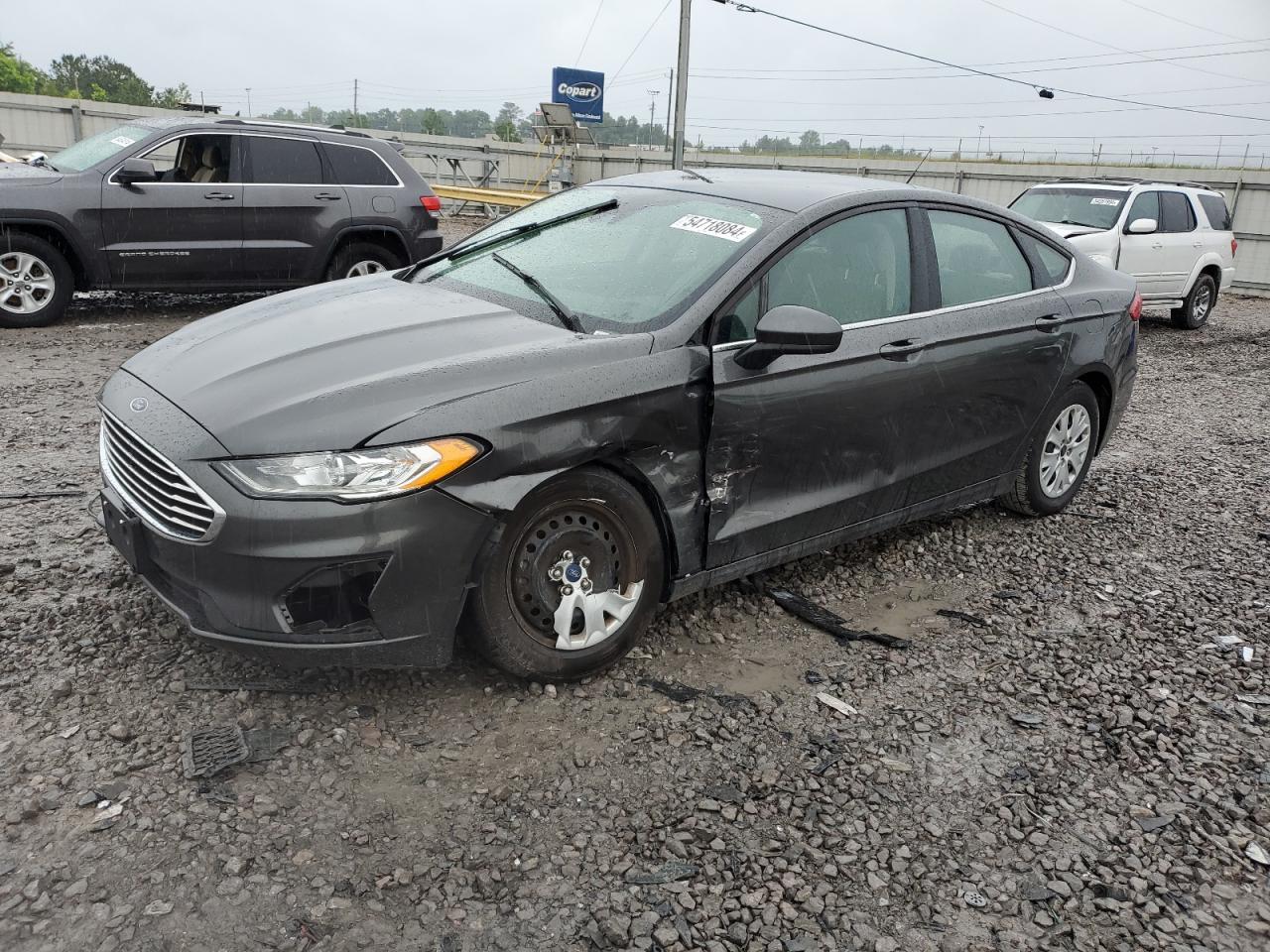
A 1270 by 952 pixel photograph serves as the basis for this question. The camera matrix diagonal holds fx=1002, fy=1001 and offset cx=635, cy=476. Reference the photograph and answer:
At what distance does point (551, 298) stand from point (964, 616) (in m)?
2.17

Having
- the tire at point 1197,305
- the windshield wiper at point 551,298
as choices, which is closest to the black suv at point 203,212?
the windshield wiper at point 551,298

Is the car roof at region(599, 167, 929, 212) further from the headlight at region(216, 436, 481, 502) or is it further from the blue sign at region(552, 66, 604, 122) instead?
the blue sign at region(552, 66, 604, 122)

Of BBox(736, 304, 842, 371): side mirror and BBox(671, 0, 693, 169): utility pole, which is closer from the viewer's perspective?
BBox(736, 304, 842, 371): side mirror

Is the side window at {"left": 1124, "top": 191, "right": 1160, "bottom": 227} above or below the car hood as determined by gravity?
above

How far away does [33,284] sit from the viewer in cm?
852

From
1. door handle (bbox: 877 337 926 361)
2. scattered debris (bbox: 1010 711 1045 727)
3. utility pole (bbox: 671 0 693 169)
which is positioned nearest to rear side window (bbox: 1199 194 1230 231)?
utility pole (bbox: 671 0 693 169)

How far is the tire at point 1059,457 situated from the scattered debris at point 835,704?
211 centimetres

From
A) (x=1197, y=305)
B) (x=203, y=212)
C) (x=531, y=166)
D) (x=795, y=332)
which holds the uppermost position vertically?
(x=531, y=166)

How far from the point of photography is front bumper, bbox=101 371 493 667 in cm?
279

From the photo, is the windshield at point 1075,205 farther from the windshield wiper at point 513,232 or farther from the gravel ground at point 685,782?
the windshield wiper at point 513,232

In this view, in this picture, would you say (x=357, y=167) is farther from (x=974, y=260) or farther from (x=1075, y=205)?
(x=1075, y=205)

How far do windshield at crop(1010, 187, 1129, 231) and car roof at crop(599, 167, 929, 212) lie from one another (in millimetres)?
8870

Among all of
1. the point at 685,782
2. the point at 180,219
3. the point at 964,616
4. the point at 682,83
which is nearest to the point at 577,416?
the point at 685,782

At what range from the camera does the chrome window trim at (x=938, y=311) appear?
11.5 feet
